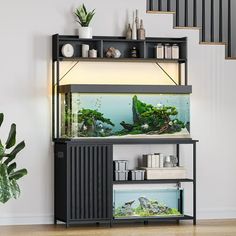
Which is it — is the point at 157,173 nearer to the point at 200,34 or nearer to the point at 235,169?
the point at 235,169

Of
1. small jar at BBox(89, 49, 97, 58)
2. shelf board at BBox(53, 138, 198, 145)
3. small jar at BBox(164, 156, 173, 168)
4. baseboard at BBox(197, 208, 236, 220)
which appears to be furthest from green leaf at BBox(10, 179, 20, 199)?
baseboard at BBox(197, 208, 236, 220)

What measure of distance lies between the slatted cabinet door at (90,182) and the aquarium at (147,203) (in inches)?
5.8

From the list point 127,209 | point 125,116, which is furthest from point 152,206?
point 125,116

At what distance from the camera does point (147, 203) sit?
9227 mm

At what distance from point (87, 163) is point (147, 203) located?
0.86 m

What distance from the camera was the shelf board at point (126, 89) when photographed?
8922 millimetres

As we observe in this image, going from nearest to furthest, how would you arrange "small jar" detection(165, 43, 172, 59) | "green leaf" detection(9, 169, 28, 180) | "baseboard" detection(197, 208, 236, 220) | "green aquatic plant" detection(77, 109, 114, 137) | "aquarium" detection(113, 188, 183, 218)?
"green leaf" detection(9, 169, 28, 180), "green aquatic plant" detection(77, 109, 114, 137), "aquarium" detection(113, 188, 183, 218), "small jar" detection(165, 43, 172, 59), "baseboard" detection(197, 208, 236, 220)

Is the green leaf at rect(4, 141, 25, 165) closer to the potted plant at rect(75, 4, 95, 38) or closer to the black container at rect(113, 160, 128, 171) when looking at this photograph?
the black container at rect(113, 160, 128, 171)

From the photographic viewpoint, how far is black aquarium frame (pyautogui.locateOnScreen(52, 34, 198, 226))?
29.3ft

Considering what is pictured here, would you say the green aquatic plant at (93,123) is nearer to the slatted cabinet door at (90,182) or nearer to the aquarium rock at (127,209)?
the slatted cabinet door at (90,182)

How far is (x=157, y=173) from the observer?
9.23 m

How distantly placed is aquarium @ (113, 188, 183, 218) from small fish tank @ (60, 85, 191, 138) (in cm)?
64


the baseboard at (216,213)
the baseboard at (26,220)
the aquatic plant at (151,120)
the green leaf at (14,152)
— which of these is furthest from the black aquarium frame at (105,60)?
the baseboard at (216,213)

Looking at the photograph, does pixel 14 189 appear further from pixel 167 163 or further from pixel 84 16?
pixel 84 16
